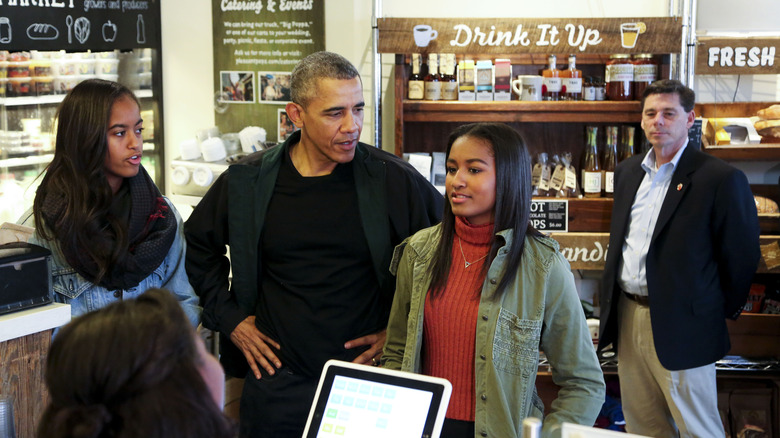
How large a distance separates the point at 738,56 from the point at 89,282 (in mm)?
3090

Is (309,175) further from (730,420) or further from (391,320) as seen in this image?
(730,420)

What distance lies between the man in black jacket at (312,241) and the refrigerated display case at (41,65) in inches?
59.2

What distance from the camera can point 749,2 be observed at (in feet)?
13.6

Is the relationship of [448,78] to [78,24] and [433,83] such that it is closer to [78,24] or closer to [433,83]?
[433,83]

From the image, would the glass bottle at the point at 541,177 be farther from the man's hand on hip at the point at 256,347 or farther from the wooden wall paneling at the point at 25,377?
the wooden wall paneling at the point at 25,377

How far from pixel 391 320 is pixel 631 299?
188cm

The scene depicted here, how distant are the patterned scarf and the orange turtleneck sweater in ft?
2.67

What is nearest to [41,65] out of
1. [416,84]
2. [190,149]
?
[190,149]

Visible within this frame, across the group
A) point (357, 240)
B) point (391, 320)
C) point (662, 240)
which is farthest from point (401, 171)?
point (662, 240)

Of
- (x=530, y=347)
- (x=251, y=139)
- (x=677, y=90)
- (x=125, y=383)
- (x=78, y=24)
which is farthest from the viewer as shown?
(x=251, y=139)

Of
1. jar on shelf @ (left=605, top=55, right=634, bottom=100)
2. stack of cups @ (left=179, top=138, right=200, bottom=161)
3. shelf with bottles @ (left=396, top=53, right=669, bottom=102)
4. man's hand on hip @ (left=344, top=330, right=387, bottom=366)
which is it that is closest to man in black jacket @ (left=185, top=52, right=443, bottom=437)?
man's hand on hip @ (left=344, top=330, right=387, bottom=366)

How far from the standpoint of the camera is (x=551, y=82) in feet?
13.0

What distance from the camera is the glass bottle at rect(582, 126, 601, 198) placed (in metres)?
4.03

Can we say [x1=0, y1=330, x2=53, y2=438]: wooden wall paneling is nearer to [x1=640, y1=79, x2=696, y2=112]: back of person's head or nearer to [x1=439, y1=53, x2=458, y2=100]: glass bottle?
[x1=439, y1=53, x2=458, y2=100]: glass bottle
